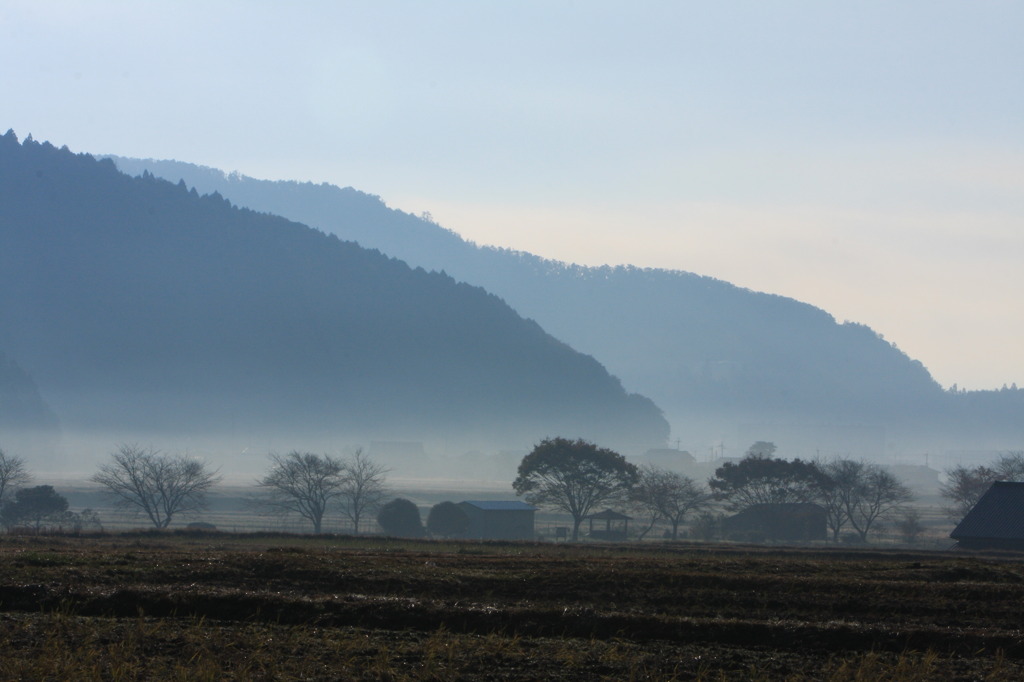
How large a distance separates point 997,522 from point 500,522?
119 ft

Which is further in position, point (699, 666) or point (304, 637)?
point (304, 637)

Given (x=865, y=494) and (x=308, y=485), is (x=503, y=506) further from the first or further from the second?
(x=865, y=494)

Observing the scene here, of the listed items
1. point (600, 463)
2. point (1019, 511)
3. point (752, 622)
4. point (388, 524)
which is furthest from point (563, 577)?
point (600, 463)

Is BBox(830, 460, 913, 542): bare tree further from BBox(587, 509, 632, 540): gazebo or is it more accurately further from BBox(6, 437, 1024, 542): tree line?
BBox(587, 509, 632, 540): gazebo

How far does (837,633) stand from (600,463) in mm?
69553

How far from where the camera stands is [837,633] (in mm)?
18062

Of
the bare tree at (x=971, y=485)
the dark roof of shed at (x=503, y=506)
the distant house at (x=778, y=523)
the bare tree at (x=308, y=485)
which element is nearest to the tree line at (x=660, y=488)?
the distant house at (x=778, y=523)

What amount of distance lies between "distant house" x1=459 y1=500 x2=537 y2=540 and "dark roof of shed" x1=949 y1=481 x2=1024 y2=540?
106 ft

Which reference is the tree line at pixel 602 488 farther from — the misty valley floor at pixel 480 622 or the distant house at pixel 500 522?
the misty valley floor at pixel 480 622

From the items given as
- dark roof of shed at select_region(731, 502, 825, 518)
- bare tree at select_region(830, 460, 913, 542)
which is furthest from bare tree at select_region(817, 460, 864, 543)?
dark roof of shed at select_region(731, 502, 825, 518)

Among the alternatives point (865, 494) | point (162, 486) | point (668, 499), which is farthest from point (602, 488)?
point (162, 486)

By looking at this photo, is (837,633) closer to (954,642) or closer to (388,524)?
(954,642)

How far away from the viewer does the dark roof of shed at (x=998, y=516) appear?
198 feet

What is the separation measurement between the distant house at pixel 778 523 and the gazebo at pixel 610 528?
8318mm
